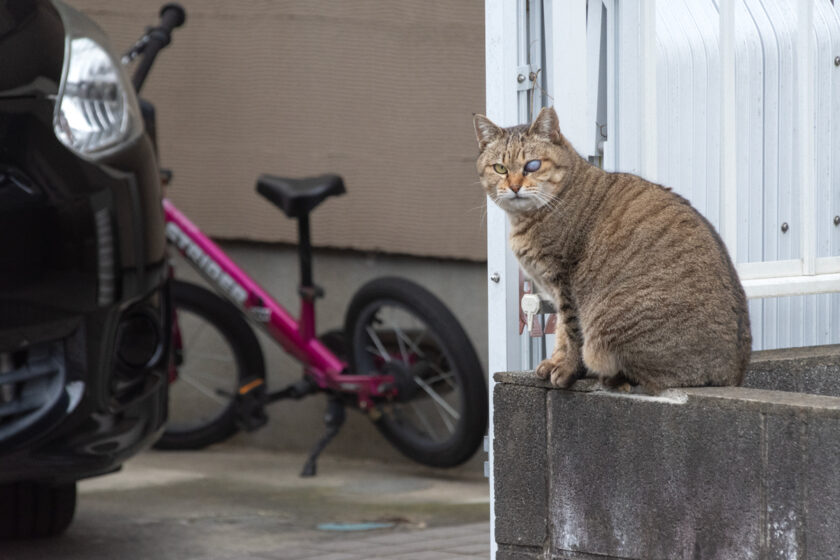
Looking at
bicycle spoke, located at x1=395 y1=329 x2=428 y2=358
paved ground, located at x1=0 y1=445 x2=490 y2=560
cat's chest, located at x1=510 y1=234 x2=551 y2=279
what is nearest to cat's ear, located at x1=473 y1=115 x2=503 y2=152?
cat's chest, located at x1=510 y1=234 x2=551 y2=279

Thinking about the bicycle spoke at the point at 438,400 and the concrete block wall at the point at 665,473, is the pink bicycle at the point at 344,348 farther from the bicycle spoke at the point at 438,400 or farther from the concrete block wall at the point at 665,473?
the concrete block wall at the point at 665,473

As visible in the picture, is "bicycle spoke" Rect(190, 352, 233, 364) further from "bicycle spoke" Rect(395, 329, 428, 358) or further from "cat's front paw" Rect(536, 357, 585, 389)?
"cat's front paw" Rect(536, 357, 585, 389)

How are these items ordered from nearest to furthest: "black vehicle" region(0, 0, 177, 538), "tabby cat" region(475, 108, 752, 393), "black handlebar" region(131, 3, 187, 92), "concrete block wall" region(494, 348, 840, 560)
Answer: "concrete block wall" region(494, 348, 840, 560) → "tabby cat" region(475, 108, 752, 393) → "black vehicle" region(0, 0, 177, 538) → "black handlebar" region(131, 3, 187, 92)

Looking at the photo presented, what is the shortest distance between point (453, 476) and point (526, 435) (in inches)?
109

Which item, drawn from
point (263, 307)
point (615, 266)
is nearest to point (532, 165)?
point (615, 266)

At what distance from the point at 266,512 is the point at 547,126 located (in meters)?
2.39

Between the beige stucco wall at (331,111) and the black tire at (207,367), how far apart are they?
0.49 metres

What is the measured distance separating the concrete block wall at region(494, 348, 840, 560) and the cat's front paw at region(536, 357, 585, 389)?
0.02 metres

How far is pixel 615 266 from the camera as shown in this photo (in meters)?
2.86

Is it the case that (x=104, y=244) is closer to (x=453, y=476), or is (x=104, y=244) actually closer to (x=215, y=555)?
(x=215, y=555)

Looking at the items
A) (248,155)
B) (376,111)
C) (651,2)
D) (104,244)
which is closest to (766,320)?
(651,2)

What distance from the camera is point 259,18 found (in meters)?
6.09

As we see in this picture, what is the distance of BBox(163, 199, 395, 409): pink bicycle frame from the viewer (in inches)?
216

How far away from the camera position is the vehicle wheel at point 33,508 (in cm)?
427
